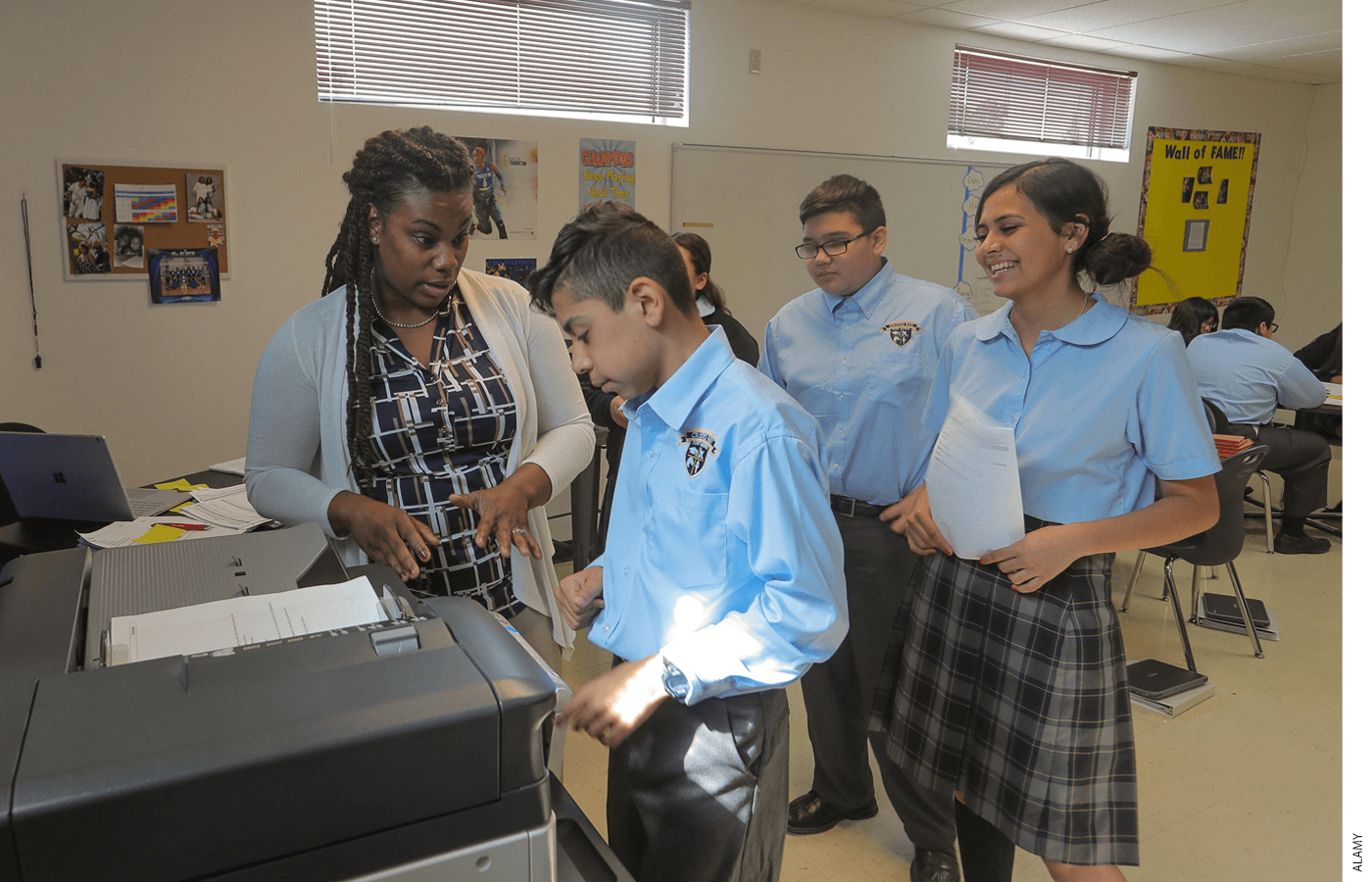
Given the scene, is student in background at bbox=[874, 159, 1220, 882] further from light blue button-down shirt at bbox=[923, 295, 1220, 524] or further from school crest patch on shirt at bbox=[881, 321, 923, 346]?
school crest patch on shirt at bbox=[881, 321, 923, 346]

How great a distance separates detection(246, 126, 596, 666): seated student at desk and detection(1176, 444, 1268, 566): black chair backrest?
2.66 m

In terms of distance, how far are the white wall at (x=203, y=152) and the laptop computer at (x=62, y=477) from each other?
147 cm

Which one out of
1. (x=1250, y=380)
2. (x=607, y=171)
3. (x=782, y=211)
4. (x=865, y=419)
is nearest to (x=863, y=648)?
(x=865, y=419)

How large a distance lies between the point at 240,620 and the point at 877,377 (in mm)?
1546

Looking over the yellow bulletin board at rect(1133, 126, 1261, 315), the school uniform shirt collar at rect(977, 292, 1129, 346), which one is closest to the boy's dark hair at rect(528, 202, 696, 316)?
the school uniform shirt collar at rect(977, 292, 1129, 346)

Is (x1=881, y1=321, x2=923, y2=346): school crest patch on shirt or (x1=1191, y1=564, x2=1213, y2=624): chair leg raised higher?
(x1=881, y1=321, x2=923, y2=346): school crest patch on shirt

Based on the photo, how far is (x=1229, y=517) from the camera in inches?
122

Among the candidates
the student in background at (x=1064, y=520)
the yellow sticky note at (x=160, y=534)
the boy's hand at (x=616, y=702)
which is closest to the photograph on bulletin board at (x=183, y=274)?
the yellow sticky note at (x=160, y=534)

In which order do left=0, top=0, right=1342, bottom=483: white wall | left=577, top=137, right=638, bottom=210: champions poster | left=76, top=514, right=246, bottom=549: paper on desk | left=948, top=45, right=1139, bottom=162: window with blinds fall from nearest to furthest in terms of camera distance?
left=76, top=514, right=246, bottom=549: paper on desk
left=0, top=0, right=1342, bottom=483: white wall
left=577, top=137, right=638, bottom=210: champions poster
left=948, top=45, right=1139, bottom=162: window with blinds

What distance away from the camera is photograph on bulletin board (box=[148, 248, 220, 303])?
130 inches

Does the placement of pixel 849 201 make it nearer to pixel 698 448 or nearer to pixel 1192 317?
pixel 698 448

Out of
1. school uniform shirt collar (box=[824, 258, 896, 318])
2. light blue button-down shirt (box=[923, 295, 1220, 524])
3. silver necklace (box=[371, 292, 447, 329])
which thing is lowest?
light blue button-down shirt (box=[923, 295, 1220, 524])

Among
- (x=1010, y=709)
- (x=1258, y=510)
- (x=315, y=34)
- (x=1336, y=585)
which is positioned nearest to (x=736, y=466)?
(x=1010, y=709)

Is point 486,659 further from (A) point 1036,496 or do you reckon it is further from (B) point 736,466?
(A) point 1036,496
